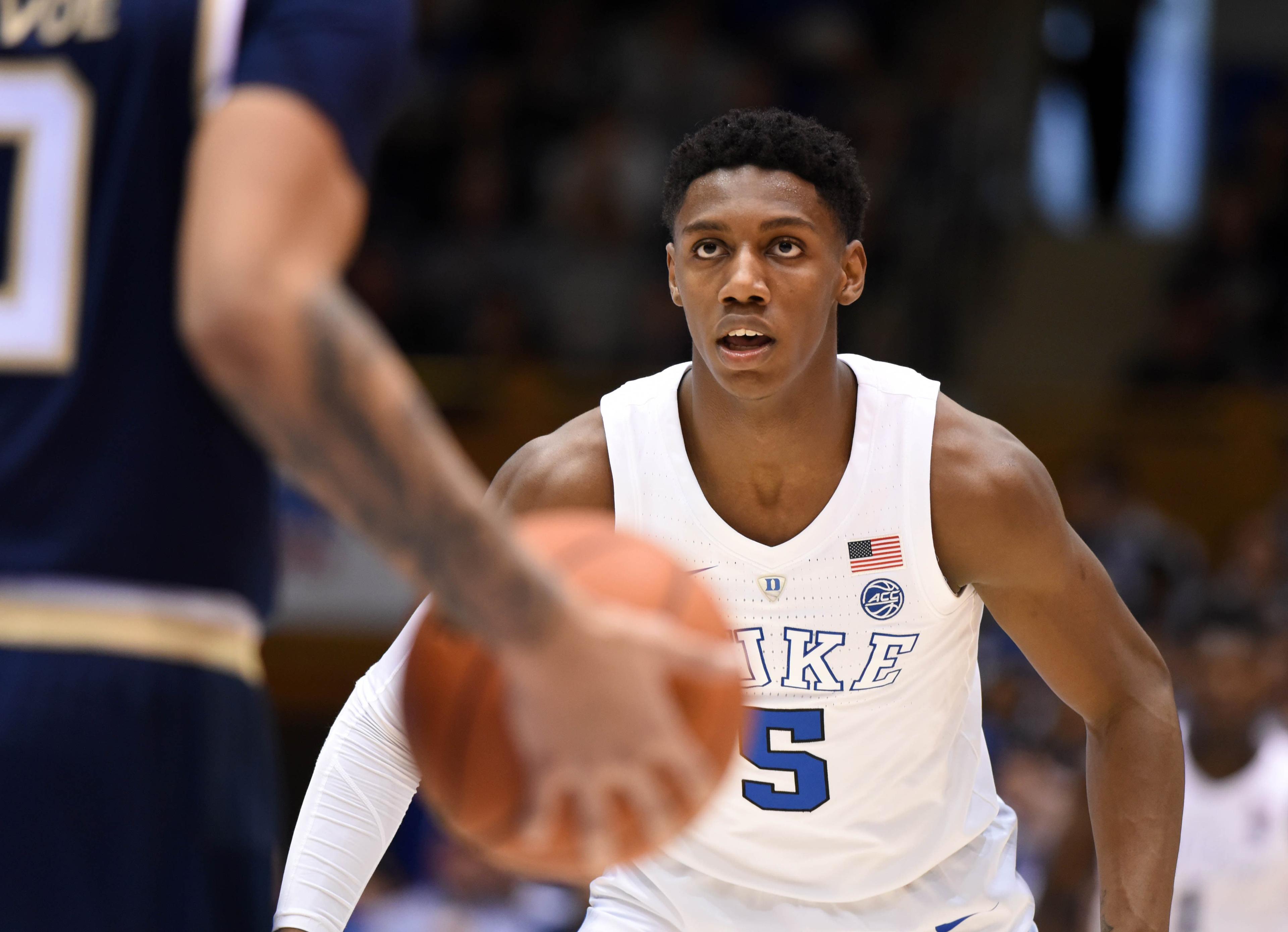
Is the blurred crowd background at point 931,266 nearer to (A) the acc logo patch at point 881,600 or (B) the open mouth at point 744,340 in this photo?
(A) the acc logo patch at point 881,600

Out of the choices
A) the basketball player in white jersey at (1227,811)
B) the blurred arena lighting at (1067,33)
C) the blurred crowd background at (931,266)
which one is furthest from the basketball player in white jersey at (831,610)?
the blurred arena lighting at (1067,33)

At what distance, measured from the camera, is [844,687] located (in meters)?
3.62

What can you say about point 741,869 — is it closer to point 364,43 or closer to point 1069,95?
point 364,43

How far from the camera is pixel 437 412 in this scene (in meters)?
8.54

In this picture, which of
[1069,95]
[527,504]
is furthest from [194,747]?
Answer: [1069,95]

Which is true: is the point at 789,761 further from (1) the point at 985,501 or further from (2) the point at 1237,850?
(2) the point at 1237,850

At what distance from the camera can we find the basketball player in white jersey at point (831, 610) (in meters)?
3.57

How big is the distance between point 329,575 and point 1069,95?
6.96 m

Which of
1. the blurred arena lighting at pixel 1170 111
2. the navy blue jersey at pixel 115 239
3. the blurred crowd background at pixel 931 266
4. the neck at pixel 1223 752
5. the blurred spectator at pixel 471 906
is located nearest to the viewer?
the navy blue jersey at pixel 115 239

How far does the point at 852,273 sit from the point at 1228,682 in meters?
3.37

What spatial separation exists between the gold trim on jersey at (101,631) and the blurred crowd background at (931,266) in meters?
5.62

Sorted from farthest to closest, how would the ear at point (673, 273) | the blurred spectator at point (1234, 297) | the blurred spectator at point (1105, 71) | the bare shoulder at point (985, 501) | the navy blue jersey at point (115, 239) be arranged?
the blurred spectator at point (1105, 71)
the blurred spectator at point (1234, 297)
the ear at point (673, 273)
the bare shoulder at point (985, 501)
the navy blue jersey at point (115, 239)

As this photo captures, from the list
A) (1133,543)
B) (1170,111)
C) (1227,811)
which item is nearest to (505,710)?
(1227,811)

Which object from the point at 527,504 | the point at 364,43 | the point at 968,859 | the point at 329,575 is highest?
the point at 364,43
